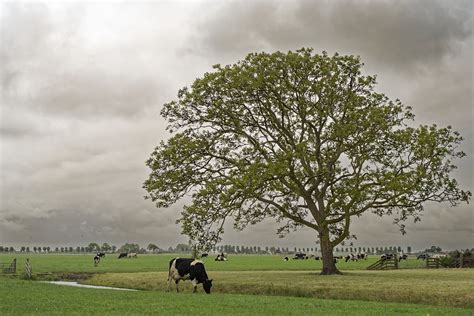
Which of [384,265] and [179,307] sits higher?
[179,307]

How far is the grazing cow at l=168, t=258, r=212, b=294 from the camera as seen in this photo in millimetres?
38116

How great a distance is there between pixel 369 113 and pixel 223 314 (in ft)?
88.6

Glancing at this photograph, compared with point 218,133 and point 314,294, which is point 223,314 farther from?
point 218,133

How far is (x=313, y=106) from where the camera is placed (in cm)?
4544

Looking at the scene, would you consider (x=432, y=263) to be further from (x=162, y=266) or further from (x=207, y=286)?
(x=207, y=286)

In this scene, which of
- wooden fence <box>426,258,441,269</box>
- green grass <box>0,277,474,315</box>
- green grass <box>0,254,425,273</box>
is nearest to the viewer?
green grass <box>0,277,474,315</box>

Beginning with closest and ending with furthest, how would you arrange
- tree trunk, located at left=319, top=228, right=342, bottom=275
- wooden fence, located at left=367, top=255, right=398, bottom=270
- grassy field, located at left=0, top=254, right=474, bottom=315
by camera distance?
grassy field, located at left=0, top=254, right=474, bottom=315, tree trunk, located at left=319, top=228, right=342, bottom=275, wooden fence, located at left=367, top=255, right=398, bottom=270

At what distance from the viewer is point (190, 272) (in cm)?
3909

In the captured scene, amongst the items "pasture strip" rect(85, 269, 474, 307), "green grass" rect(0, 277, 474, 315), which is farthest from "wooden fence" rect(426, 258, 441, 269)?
"green grass" rect(0, 277, 474, 315)

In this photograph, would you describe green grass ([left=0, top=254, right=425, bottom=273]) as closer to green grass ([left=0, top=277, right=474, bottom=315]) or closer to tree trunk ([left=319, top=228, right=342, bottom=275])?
tree trunk ([left=319, top=228, right=342, bottom=275])

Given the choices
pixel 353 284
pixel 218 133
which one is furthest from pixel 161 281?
pixel 353 284

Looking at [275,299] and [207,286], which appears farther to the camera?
[207,286]

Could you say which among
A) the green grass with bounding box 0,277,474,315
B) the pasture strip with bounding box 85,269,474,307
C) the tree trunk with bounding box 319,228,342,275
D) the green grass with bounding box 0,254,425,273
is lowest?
the green grass with bounding box 0,254,425,273

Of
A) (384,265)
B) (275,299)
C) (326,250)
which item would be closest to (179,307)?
(275,299)
